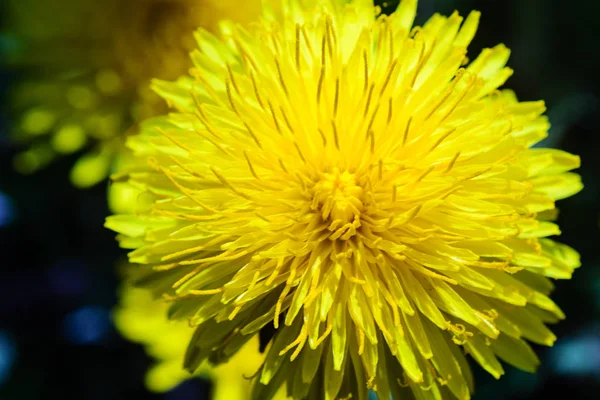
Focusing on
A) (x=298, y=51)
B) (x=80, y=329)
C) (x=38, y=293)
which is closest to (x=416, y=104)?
(x=298, y=51)

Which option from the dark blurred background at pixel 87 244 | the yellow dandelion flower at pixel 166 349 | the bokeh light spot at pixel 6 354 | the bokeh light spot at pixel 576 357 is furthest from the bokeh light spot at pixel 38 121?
the bokeh light spot at pixel 576 357

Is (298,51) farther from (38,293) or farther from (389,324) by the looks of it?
(38,293)

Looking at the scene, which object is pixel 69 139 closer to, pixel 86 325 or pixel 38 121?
pixel 38 121

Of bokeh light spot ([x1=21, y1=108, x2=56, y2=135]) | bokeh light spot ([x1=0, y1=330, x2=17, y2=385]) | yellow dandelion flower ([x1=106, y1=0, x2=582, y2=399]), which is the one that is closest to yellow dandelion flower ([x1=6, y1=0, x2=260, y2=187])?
bokeh light spot ([x1=21, y1=108, x2=56, y2=135])

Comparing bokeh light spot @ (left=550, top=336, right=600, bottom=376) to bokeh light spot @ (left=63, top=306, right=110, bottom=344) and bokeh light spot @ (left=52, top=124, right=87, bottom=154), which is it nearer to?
bokeh light spot @ (left=63, top=306, right=110, bottom=344)

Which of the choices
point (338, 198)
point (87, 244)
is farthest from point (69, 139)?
point (338, 198)

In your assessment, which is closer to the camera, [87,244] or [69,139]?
[69,139]
